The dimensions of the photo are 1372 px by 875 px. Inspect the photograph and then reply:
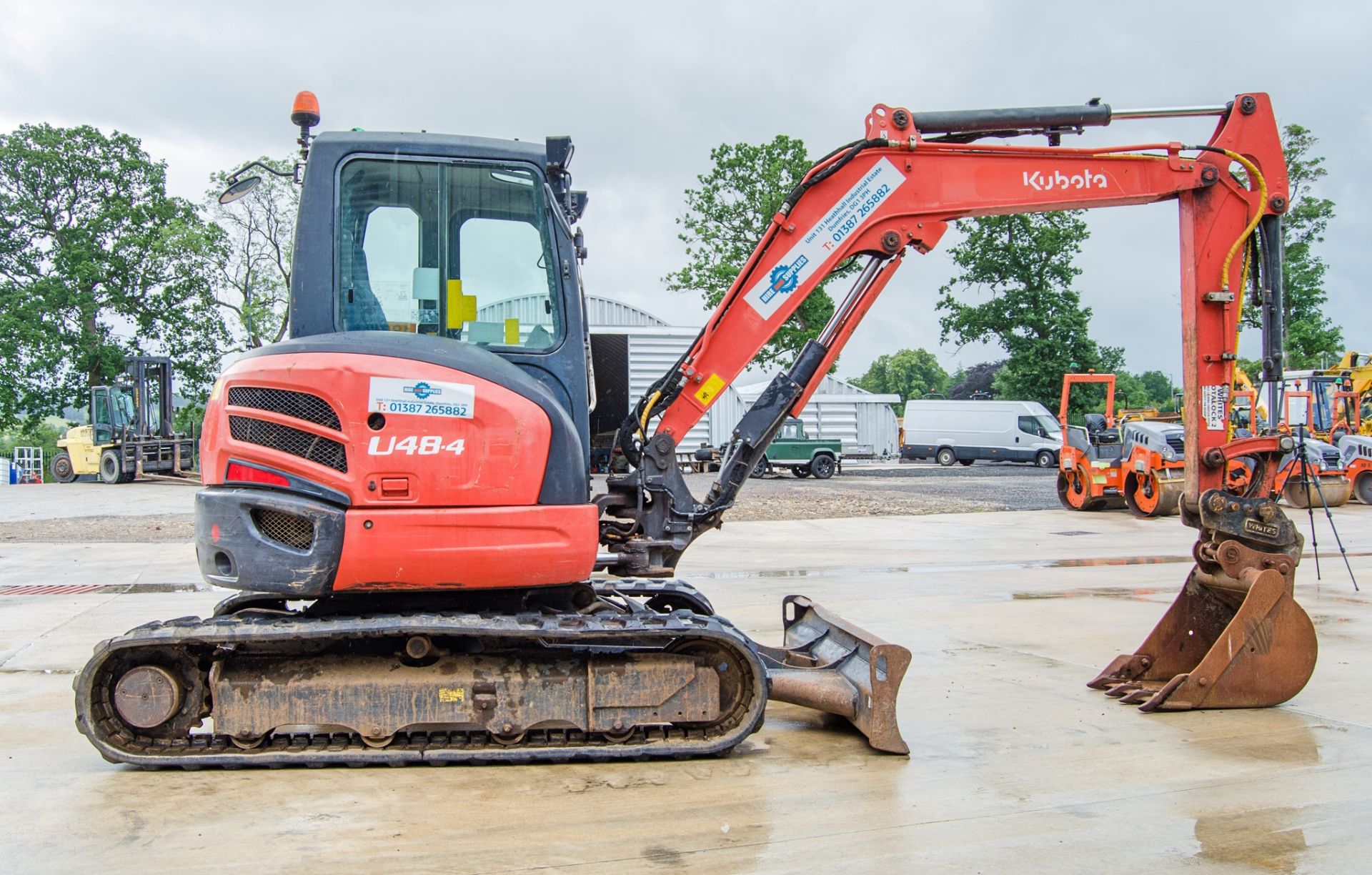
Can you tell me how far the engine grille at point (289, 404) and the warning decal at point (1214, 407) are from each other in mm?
4934

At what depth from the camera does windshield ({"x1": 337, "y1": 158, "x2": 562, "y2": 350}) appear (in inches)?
211

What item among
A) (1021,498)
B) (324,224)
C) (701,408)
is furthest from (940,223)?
(1021,498)

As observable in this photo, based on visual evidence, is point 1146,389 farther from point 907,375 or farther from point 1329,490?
point 1329,490

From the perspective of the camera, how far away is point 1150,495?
64.4 ft

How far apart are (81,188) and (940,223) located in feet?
153

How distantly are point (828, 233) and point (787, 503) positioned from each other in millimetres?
17357

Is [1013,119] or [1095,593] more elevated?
[1013,119]

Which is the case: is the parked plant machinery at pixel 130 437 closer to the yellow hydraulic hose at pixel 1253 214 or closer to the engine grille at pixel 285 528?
the engine grille at pixel 285 528

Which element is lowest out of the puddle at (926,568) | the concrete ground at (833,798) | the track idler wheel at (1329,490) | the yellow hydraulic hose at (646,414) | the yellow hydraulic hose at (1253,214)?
the concrete ground at (833,798)

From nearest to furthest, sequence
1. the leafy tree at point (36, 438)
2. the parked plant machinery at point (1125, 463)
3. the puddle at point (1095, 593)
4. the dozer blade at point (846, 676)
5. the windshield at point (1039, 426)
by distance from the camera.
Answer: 1. the dozer blade at point (846, 676)
2. the puddle at point (1095, 593)
3. the parked plant machinery at point (1125, 463)
4. the windshield at point (1039, 426)
5. the leafy tree at point (36, 438)

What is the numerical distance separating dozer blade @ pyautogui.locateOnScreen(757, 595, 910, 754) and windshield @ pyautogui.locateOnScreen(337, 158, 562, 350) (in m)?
2.17

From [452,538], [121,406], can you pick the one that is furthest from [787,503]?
[121,406]

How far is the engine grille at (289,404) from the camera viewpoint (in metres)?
4.97

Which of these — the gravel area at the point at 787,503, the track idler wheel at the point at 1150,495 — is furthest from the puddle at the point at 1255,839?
the track idler wheel at the point at 1150,495
